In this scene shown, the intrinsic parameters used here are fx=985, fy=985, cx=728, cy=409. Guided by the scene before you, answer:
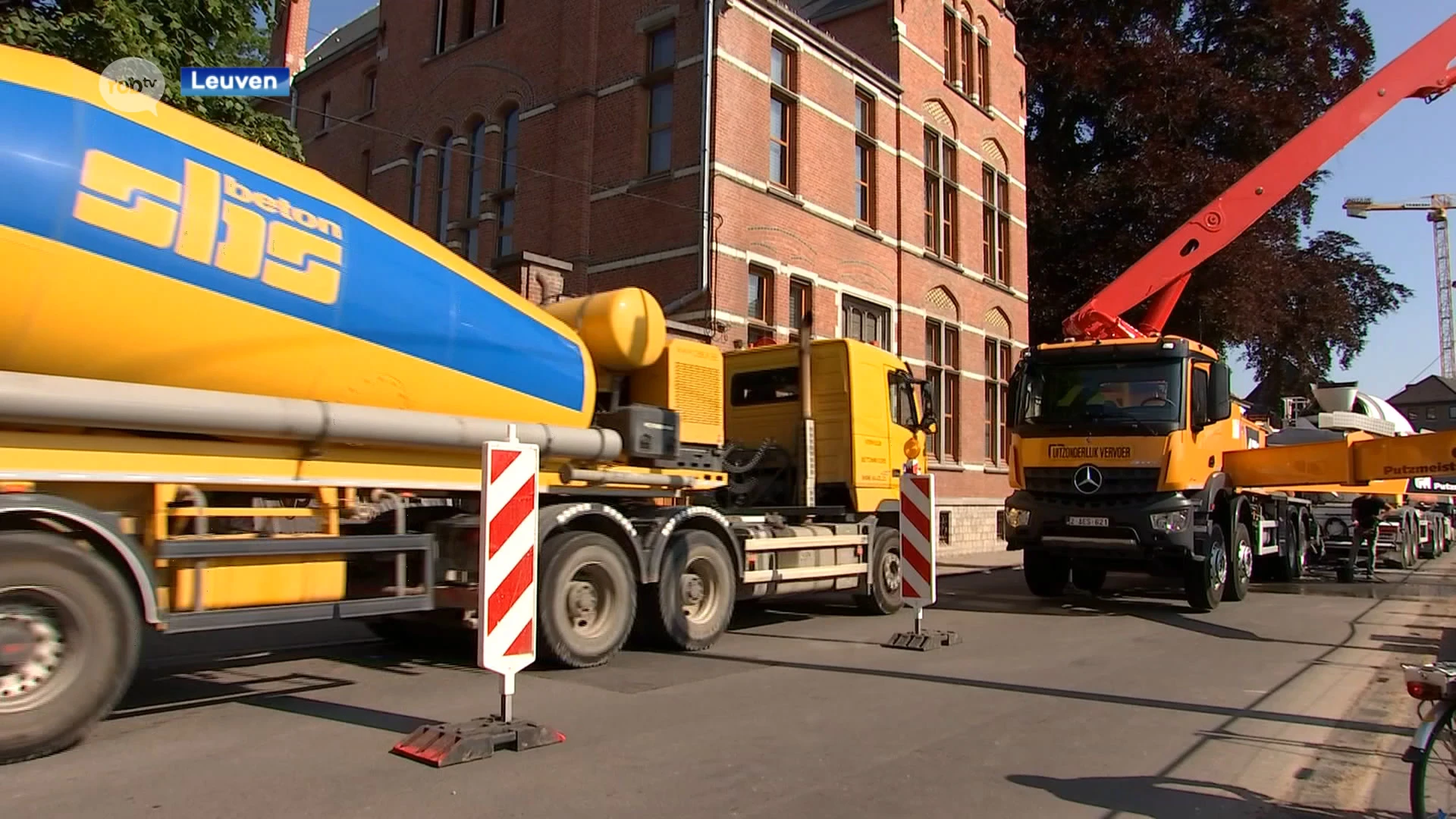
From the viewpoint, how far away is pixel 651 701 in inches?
A: 246

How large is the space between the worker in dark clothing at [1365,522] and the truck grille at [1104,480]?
720 centimetres

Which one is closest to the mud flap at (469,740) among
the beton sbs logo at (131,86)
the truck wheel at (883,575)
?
the beton sbs logo at (131,86)

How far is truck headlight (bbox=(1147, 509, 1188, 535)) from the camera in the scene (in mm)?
10734

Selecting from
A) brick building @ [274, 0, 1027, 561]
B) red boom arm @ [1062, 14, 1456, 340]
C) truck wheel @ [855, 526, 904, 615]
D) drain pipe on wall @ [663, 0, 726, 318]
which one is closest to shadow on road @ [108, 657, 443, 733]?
truck wheel @ [855, 526, 904, 615]

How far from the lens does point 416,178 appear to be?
73.6ft

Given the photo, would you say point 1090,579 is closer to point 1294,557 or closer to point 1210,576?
point 1210,576

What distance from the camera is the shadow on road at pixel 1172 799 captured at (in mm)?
4203

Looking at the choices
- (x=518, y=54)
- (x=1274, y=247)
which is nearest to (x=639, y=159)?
(x=518, y=54)

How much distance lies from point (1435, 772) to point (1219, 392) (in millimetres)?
8348

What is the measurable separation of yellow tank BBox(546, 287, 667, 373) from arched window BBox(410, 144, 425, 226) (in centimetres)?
1494

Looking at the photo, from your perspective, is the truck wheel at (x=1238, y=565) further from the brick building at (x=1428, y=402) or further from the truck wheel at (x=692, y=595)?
the brick building at (x=1428, y=402)

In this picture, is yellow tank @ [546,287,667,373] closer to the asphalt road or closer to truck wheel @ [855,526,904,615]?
the asphalt road

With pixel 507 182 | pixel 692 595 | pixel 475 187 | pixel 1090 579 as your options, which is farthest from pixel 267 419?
pixel 475 187

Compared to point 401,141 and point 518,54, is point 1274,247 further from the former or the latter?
point 401,141
